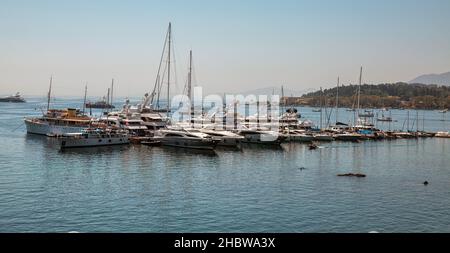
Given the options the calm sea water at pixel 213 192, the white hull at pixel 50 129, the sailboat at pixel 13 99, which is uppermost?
the sailboat at pixel 13 99

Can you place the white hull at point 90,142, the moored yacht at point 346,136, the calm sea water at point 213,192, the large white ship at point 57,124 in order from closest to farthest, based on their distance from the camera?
the calm sea water at point 213,192
the white hull at point 90,142
the large white ship at point 57,124
the moored yacht at point 346,136

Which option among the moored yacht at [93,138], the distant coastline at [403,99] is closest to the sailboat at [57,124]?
the moored yacht at [93,138]

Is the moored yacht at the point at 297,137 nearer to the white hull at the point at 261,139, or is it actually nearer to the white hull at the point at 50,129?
the white hull at the point at 261,139

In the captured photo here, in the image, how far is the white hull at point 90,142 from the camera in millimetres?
34875

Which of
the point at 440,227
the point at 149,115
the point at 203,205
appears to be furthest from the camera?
the point at 149,115

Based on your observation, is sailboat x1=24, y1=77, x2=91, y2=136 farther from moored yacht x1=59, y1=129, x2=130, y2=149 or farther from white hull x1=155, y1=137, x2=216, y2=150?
white hull x1=155, y1=137, x2=216, y2=150

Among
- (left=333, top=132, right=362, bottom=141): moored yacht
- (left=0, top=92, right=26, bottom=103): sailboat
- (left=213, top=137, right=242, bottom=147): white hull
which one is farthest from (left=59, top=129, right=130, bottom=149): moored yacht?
(left=0, top=92, right=26, bottom=103): sailboat

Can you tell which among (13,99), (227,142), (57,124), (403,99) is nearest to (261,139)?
(227,142)

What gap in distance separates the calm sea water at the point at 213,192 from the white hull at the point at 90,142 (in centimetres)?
91

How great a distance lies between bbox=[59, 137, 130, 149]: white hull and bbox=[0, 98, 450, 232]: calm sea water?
91cm
